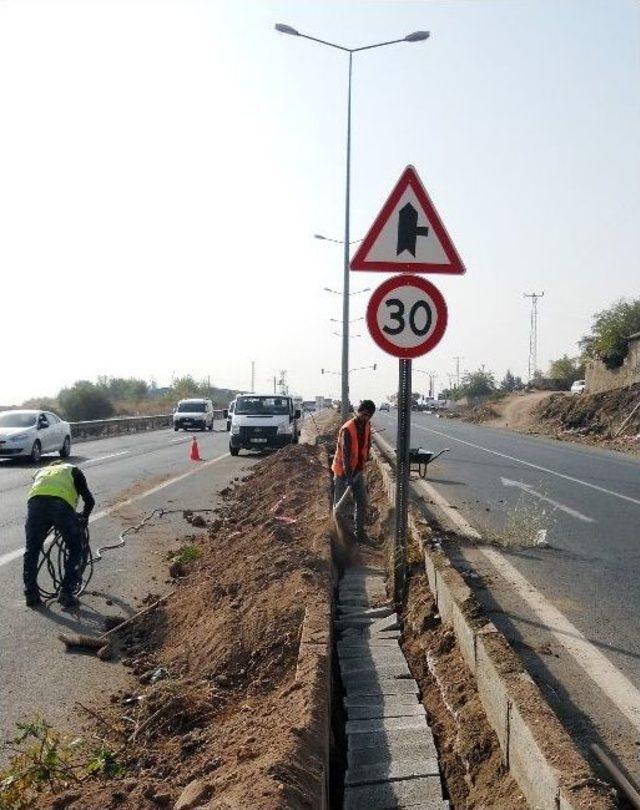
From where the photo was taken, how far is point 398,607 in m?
7.27

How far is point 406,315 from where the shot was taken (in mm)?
6801

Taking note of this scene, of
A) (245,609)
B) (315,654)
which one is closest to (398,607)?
(245,609)

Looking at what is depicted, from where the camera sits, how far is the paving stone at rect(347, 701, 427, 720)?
5203 mm

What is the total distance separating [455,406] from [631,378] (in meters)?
63.1

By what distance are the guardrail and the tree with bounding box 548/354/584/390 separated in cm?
5560

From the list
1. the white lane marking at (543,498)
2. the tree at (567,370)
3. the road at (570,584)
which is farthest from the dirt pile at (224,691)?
the tree at (567,370)

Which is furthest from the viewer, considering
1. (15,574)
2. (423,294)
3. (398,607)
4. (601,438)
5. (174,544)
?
(601,438)

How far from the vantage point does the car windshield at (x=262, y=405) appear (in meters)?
28.1

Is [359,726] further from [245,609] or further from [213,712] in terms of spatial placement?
[245,609]

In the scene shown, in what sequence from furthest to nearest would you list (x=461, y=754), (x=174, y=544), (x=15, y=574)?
(x=174, y=544), (x=15, y=574), (x=461, y=754)

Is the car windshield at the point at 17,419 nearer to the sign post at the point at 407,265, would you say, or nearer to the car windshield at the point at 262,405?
the car windshield at the point at 262,405

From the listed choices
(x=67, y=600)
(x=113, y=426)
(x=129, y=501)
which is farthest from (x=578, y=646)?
(x=113, y=426)

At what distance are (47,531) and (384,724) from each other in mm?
4474

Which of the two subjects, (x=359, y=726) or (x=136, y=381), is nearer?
(x=359, y=726)
